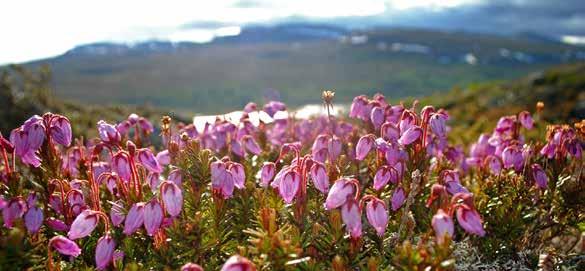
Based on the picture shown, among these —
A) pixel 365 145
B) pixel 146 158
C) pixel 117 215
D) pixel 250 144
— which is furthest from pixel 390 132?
pixel 117 215

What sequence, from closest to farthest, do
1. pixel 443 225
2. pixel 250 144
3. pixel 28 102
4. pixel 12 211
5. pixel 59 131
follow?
pixel 443 225 → pixel 12 211 → pixel 59 131 → pixel 250 144 → pixel 28 102

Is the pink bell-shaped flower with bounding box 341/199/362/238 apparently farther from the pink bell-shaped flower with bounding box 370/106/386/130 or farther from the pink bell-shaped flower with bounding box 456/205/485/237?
the pink bell-shaped flower with bounding box 370/106/386/130

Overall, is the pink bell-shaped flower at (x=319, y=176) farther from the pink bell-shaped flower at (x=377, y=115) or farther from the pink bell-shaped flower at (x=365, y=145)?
the pink bell-shaped flower at (x=377, y=115)

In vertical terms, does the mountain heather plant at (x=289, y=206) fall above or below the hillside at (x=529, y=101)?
above

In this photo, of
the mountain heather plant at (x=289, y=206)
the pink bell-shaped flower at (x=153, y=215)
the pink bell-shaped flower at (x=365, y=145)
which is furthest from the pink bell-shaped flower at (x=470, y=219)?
the pink bell-shaped flower at (x=153, y=215)

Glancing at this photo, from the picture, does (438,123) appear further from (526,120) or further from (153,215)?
(153,215)

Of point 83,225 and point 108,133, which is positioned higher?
point 108,133

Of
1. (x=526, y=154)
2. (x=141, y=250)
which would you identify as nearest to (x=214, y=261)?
(x=141, y=250)

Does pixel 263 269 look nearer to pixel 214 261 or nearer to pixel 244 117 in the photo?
pixel 214 261

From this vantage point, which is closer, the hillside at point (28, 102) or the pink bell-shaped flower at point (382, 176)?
the pink bell-shaped flower at point (382, 176)
